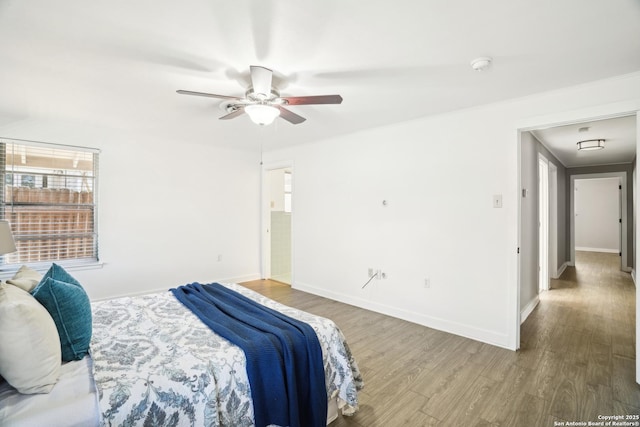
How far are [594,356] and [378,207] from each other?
253 centimetres

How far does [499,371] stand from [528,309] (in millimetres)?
1780

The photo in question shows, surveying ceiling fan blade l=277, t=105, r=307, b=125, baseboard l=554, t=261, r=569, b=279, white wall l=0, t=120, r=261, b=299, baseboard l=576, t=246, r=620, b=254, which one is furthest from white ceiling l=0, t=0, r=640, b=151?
baseboard l=576, t=246, r=620, b=254

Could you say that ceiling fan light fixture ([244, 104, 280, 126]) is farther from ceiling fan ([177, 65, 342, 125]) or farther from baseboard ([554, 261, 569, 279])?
baseboard ([554, 261, 569, 279])

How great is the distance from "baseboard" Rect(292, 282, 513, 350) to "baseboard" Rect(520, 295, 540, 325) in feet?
2.73

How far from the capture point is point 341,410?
1.99m

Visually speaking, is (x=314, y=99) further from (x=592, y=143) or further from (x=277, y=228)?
(x=592, y=143)

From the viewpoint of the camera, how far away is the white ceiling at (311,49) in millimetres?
1628

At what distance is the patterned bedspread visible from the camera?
4.24 ft

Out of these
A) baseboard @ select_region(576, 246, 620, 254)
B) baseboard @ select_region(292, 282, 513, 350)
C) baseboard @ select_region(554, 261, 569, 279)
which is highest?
baseboard @ select_region(576, 246, 620, 254)

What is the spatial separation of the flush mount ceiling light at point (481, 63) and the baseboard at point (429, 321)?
2468 mm

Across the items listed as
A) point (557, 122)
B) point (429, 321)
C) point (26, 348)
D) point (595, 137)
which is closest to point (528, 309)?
point (429, 321)

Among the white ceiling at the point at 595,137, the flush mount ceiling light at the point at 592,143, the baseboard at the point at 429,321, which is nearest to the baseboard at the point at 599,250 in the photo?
the white ceiling at the point at 595,137

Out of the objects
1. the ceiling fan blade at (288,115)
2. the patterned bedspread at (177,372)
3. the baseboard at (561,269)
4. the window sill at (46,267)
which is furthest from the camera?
the baseboard at (561,269)

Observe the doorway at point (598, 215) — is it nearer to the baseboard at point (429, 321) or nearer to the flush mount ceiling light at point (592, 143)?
the flush mount ceiling light at point (592, 143)
